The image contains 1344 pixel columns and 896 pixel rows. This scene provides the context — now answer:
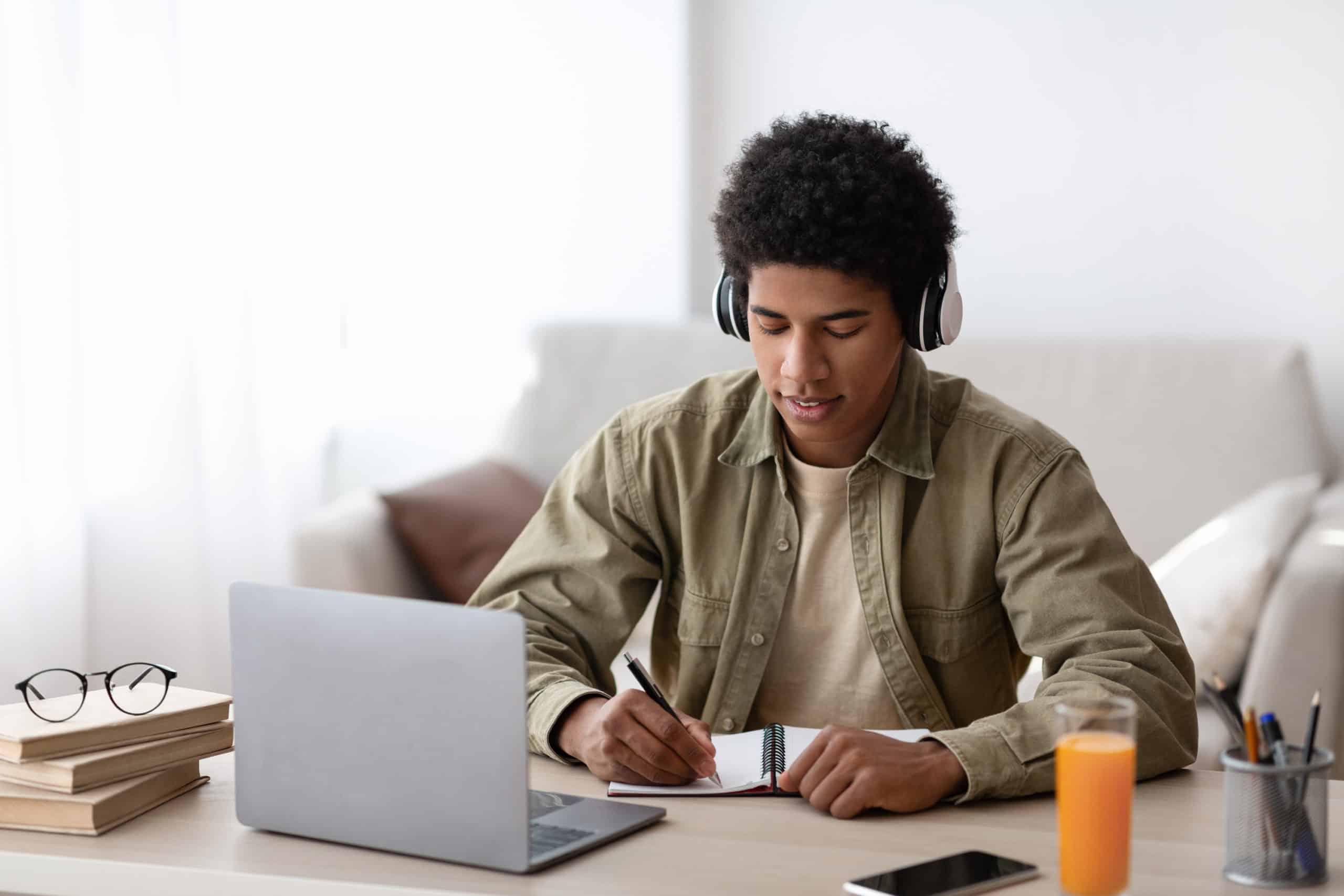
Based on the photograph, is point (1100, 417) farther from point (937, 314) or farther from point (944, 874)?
point (944, 874)

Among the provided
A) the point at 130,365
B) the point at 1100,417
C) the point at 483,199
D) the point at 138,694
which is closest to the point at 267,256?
the point at 130,365

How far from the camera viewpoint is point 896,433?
142cm

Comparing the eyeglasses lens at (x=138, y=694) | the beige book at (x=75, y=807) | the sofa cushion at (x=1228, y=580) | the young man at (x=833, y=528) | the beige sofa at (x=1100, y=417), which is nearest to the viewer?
the beige book at (x=75, y=807)

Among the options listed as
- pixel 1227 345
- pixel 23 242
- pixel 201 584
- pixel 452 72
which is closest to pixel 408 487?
pixel 201 584

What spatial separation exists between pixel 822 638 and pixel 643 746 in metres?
0.37

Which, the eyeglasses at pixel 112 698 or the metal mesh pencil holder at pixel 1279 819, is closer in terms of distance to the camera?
the metal mesh pencil holder at pixel 1279 819

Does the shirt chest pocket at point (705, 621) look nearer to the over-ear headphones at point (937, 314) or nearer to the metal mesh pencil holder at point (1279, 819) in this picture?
the over-ear headphones at point (937, 314)

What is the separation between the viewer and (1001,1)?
9.53ft

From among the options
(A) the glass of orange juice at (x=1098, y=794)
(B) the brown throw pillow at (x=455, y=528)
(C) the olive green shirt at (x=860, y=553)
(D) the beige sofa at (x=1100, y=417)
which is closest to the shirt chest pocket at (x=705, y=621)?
(C) the olive green shirt at (x=860, y=553)

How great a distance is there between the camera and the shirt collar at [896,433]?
4.63ft

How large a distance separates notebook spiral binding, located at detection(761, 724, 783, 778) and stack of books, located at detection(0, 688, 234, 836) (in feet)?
1.42

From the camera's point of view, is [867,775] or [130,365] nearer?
[867,775]

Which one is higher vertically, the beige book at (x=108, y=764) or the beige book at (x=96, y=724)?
the beige book at (x=96, y=724)

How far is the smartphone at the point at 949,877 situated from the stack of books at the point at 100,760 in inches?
21.2
